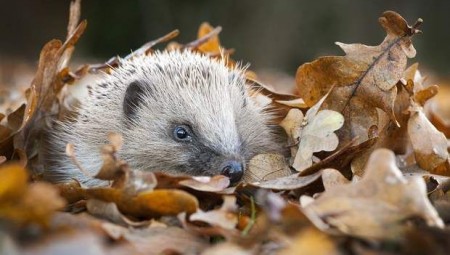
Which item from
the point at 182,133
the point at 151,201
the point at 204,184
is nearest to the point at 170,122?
the point at 182,133

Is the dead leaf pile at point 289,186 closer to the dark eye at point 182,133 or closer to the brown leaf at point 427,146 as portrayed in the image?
the brown leaf at point 427,146

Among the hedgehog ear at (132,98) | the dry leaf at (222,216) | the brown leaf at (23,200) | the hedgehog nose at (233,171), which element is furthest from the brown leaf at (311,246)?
the hedgehog ear at (132,98)

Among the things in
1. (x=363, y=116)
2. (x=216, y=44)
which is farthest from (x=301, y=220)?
(x=216, y=44)

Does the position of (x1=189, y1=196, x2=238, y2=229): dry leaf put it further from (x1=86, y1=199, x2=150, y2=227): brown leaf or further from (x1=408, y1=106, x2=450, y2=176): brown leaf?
(x1=408, y1=106, x2=450, y2=176): brown leaf

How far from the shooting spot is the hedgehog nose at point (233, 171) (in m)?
3.26

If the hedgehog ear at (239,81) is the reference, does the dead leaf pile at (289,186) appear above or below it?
below

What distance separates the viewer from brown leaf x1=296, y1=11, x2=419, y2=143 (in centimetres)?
334

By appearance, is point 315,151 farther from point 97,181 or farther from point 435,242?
point 435,242

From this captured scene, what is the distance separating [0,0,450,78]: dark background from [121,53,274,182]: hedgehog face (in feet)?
29.2

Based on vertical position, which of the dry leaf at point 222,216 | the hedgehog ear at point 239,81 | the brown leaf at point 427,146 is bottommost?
the dry leaf at point 222,216

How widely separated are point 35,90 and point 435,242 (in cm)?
220

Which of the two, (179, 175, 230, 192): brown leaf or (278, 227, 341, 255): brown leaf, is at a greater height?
(179, 175, 230, 192): brown leaf

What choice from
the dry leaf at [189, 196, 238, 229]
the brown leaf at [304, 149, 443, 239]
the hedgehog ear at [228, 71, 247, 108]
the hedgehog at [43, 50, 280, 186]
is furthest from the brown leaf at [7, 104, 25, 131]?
the brown leaf at [304, 149, 443, 239]

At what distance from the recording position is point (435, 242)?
2064 millimetres
